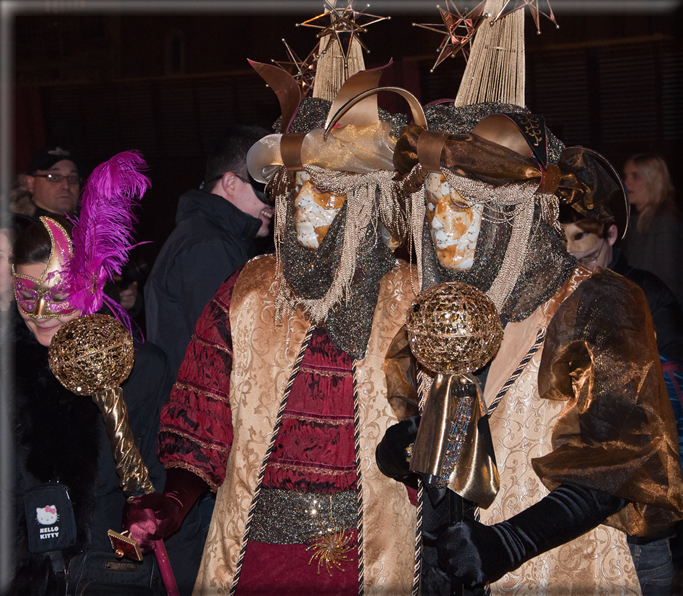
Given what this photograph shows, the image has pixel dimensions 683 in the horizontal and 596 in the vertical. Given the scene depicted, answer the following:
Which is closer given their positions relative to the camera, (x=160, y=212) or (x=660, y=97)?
(x=660, y=97)

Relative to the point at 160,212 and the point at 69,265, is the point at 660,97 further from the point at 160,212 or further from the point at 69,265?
the point at 69,265

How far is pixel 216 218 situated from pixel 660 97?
12.7 ft

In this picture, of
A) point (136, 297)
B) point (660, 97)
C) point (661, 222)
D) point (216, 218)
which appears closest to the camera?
point (216, 218)

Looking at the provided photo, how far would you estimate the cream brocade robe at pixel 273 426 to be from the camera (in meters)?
1.68

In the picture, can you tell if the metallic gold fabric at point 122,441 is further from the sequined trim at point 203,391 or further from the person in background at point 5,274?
the person in background at point 5,274

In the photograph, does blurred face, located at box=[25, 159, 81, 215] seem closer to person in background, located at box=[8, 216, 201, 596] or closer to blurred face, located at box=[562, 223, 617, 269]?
person in background, located at box=[8, 216, 201, 596]

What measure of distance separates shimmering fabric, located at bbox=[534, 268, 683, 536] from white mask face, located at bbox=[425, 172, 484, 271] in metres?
0.25

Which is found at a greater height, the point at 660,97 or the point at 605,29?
the point at 605,29

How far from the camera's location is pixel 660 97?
17.5 feet

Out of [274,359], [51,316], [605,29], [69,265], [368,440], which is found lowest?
[368,440]

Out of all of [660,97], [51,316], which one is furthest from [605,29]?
[51,316]

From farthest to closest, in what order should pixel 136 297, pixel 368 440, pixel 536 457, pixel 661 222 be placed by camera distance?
pixel 661 222
pixel 136 297
pixel 368 440
pixel 536 457

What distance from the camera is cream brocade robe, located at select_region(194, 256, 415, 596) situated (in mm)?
1677

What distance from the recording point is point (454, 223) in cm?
156
